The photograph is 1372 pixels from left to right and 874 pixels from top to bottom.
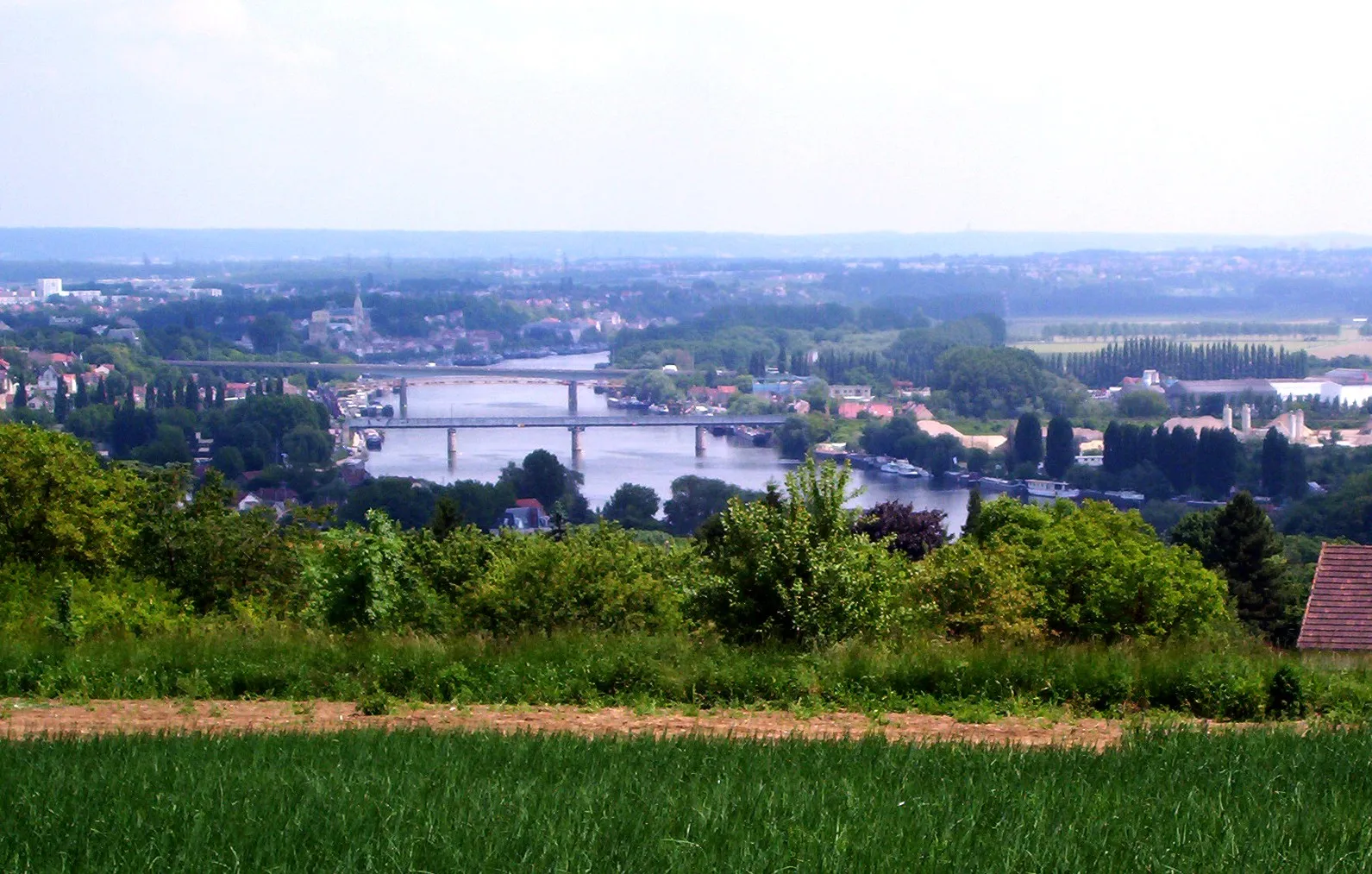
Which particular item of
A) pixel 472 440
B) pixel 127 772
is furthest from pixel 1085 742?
pixel 472 440

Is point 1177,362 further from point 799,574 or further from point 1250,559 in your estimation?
point 799,574

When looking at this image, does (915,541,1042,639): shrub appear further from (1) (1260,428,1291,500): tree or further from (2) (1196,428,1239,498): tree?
(2) (1196,428,1239,498): tree

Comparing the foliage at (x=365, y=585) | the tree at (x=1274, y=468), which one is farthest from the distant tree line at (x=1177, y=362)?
the foliage at (x=365, y=585)

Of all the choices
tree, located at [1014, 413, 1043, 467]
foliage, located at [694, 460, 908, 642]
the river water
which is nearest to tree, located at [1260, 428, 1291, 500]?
tree, located at [1014, 413, 1043, 467]

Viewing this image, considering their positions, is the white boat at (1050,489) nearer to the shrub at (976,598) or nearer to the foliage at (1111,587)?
the foliage at (1111,587)

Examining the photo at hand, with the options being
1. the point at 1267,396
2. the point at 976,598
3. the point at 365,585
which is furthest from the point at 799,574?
the point at 1267,396

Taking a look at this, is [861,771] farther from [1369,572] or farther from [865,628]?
[1369,572]
